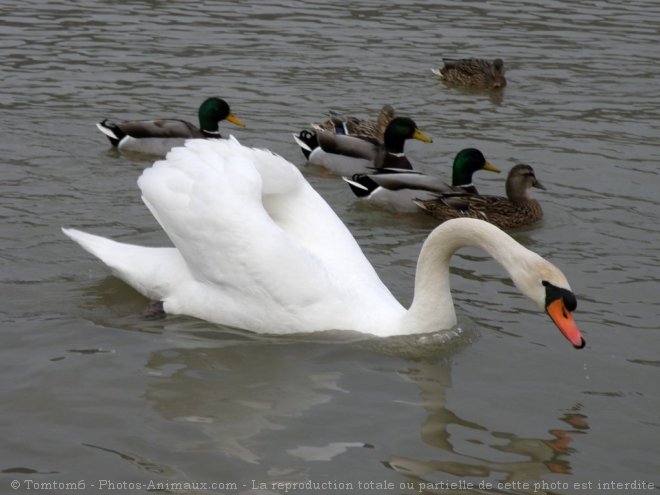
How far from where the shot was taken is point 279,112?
13.3 meters

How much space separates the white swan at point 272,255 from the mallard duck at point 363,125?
4.74 meters

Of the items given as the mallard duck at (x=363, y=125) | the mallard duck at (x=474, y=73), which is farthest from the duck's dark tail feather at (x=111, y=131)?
the mallard duck at (x=474, y=73)

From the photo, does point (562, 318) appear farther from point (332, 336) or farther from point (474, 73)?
point (474, 73)

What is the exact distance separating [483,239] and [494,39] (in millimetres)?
10456

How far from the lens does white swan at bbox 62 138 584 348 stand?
7.10 m

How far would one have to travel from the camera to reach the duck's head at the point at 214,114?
12.4 meters

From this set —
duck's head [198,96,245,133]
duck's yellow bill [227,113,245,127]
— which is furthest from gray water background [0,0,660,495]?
duck's head [198,96,245,133]

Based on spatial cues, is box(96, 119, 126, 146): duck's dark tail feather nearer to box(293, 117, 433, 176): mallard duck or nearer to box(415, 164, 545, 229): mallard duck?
box(293, 117, 433, 176): mallard duck

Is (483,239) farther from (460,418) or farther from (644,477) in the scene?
(644,477)

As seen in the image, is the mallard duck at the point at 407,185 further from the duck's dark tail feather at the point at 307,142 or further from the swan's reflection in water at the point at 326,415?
the swan's reflection in water at the point at 326,415

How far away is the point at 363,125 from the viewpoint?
1280 centimetres

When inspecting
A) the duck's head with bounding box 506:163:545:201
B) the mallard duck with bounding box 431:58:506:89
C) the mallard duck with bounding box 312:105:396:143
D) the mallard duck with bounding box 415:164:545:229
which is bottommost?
the mallard duck with bounding box 415:164:545:229

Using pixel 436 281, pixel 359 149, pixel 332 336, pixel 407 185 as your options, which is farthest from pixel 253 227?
pixel 359 149

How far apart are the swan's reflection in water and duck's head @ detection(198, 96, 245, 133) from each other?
5.32 metres
